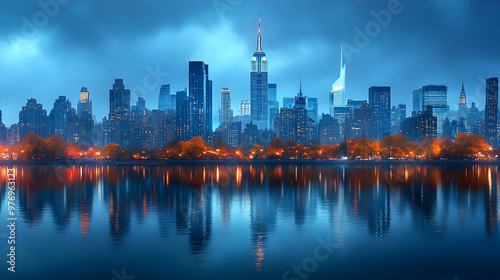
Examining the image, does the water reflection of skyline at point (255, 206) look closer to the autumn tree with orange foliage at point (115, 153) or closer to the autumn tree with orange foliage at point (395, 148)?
the autumn tree with orange foliage at point (395, 148)

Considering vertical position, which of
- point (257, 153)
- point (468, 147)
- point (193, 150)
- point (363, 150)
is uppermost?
point (468, 147)

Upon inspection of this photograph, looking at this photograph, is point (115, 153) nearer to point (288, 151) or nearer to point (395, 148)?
point (288, 151)

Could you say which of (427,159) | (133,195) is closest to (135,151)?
(427,159)

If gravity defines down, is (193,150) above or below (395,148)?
below

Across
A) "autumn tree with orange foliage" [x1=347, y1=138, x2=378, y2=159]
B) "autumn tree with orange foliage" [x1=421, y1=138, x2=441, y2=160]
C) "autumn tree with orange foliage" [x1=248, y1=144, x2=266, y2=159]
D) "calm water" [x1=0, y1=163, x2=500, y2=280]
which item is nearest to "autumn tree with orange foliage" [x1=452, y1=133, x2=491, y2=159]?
"autumn tree with orange foliage" [x1=421, y1=138, x2=441, y2=160]

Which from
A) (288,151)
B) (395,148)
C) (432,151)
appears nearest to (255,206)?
(395,148)

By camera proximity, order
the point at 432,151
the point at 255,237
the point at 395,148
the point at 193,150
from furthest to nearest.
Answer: the point at 432,151 → the point at 395,148 → the point at 193,150 → the point at 255,237

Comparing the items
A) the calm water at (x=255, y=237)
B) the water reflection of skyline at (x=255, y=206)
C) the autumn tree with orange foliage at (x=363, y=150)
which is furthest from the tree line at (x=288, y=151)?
the calm water at (x=255, y=237)

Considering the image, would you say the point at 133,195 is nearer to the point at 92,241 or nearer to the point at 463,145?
the point at 92,241

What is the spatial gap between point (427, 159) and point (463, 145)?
13992mm

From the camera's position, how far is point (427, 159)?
164 m

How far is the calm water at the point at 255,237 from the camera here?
20.5 metres

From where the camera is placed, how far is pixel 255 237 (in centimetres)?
2698

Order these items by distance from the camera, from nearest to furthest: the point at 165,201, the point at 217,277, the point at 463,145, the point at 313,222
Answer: the point at 217,277
the point at 313,222
the point at 165,201
the point at 463,145
